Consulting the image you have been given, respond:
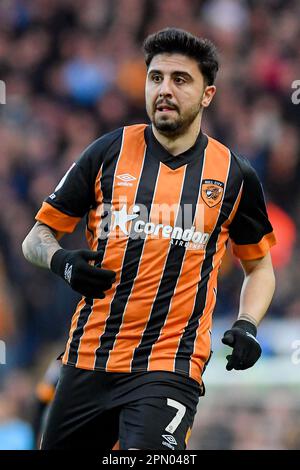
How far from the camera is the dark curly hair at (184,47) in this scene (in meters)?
4.76

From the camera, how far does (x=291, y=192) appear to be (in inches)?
428

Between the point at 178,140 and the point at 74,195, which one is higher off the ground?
the point at 178,140

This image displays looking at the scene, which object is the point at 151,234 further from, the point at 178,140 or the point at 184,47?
the point at 184,47

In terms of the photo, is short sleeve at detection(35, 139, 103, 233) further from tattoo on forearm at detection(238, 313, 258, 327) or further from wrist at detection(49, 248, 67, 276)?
tattoo on forearm at detection(238, 313, 258, 327)

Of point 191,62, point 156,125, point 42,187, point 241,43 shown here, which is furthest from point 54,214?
point 241,43

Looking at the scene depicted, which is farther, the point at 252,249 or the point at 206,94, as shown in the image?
the point at 252,249

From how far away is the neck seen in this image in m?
4.81

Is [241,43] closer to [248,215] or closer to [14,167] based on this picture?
[14,167]

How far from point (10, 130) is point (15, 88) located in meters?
0.64

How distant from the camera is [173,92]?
466cm

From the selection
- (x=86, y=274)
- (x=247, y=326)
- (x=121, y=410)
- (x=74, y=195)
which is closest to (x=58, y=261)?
(x=86, y=274)

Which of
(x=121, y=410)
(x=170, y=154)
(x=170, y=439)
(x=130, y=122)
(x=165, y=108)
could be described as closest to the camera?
(x=170, y=439)

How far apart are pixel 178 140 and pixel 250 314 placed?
0.87 meters

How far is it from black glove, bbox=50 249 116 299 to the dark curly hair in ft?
3.37
